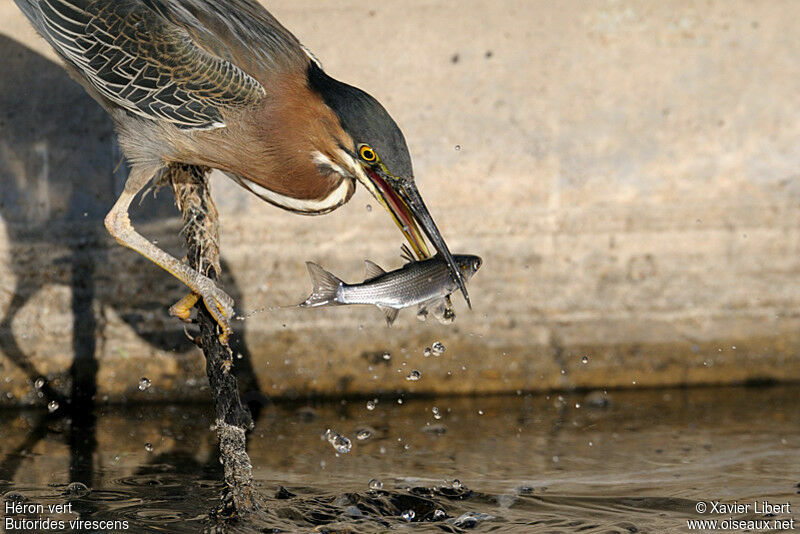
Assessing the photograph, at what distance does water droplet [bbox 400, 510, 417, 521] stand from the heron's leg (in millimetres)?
875

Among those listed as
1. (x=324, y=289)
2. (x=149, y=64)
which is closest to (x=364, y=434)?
(x=324, y=289)

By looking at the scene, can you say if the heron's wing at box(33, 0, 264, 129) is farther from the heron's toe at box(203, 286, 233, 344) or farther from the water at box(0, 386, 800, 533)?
the water at box(0, 386, 800, 533)

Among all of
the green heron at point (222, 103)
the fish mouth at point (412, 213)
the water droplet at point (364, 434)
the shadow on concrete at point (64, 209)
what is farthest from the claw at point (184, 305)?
the shadow on concrete at point (64, 209)

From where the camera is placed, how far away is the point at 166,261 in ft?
11.1

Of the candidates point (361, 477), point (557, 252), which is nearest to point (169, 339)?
point (361, 477)

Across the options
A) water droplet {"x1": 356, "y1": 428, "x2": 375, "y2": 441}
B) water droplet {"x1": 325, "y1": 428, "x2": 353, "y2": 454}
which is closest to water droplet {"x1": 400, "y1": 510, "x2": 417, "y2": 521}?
water droplet {"x1": 325, "y1": 428, "x2": 353, "y2": 454}

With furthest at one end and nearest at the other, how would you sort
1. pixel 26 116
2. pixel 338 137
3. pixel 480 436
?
1. pixel 26 116
2. pixel 480 436
3. pixel 338 137

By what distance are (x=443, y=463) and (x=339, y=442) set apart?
46 centimetres

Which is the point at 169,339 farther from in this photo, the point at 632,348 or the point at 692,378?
the point at 692,378

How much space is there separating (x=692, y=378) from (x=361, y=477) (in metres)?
2.04

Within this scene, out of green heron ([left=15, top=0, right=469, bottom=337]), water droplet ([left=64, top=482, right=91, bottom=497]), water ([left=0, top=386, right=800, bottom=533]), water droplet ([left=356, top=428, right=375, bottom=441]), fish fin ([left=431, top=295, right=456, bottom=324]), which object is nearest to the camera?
green heron ([left=15, top=0, right=469, bottom=337])

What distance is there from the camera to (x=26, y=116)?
4.79 m

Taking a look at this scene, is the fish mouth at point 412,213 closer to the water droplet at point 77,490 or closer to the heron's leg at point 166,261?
the heron's leg at point 166,261

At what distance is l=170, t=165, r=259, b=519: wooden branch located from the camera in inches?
139
